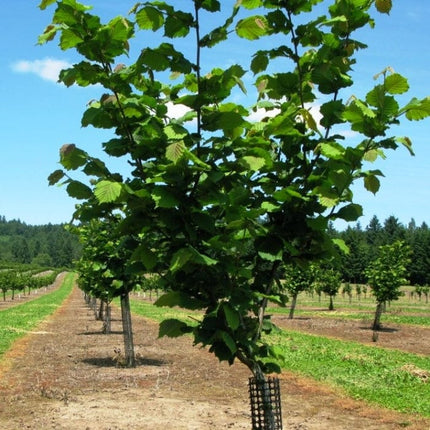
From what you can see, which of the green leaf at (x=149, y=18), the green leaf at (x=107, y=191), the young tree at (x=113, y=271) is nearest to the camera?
the green leaf at (x=107, y=191)

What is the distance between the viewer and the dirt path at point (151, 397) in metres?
9.98

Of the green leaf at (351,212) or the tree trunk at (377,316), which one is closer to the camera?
the green leaf at (351,212)

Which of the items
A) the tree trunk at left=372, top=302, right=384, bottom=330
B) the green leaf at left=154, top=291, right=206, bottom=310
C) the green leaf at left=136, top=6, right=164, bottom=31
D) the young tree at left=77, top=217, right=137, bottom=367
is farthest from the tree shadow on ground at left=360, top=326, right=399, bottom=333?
the green leaf at left=136, top=6, right=164, bottom=31

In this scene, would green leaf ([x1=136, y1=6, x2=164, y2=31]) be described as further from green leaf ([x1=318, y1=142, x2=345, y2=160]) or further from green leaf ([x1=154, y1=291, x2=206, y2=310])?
green leaf ([x1=154, y1=291, x2=206, y2=310])

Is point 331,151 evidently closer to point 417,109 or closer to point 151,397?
point 417,109

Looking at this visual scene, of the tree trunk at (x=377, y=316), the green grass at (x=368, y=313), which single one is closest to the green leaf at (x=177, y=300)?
the green grass at (x=368, y=313)

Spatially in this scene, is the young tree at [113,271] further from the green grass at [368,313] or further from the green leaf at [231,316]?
the green grass at [368,313]

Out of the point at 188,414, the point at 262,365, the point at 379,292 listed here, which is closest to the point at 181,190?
the point at 262,365

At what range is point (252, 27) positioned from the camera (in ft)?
11.2

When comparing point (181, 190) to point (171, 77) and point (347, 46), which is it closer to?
point (171, 77)

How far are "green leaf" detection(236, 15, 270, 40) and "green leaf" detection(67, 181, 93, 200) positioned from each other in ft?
4.73

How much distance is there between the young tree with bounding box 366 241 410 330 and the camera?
30.9 metres

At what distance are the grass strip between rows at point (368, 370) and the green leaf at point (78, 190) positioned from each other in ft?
21.0

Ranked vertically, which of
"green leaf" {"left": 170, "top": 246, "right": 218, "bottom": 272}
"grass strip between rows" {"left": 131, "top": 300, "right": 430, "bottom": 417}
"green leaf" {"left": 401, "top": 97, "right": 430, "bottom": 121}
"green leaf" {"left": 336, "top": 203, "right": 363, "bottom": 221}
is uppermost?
"green leaf" {"left": 401, "top": 97, "right": 430, "bottom": 121}
